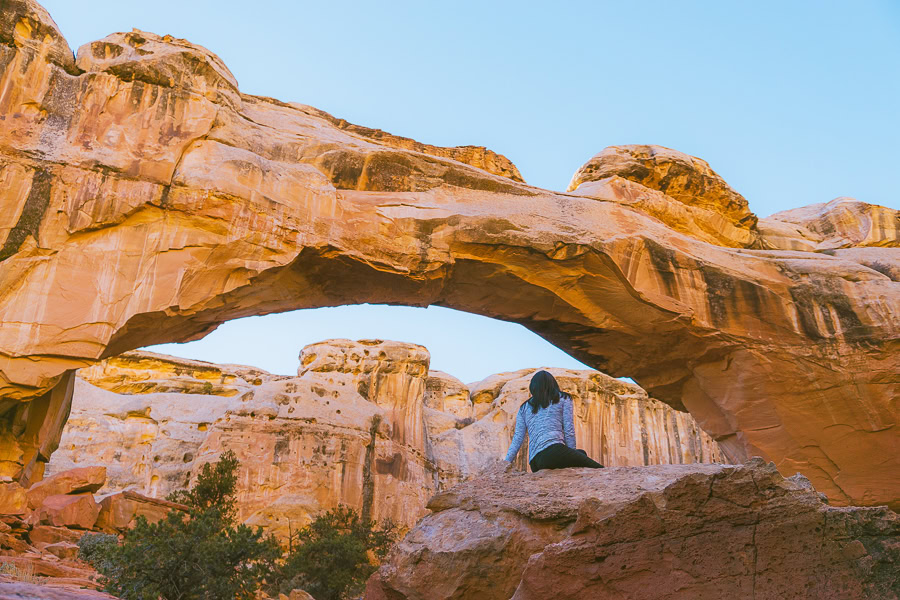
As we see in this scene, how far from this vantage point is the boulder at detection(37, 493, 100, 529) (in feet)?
37.8

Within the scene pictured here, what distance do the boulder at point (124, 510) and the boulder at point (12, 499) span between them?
216 centimetres

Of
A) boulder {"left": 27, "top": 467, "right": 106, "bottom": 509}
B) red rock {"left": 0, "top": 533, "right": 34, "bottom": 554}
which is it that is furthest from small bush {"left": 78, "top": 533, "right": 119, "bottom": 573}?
boulder {"left": 27, "top": 467, "right": 106, "bottom": 509}

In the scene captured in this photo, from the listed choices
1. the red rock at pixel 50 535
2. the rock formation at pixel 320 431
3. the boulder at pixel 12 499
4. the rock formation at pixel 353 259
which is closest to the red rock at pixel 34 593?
the rock formation at pixel 353 259

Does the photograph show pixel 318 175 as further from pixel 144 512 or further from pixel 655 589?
pixel 655 589

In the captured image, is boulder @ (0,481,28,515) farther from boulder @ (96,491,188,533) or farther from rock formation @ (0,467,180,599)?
boulder @ (96,491,188,533)

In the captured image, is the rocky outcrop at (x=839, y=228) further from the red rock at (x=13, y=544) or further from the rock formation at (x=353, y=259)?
the red rock at (x=13, y=544)

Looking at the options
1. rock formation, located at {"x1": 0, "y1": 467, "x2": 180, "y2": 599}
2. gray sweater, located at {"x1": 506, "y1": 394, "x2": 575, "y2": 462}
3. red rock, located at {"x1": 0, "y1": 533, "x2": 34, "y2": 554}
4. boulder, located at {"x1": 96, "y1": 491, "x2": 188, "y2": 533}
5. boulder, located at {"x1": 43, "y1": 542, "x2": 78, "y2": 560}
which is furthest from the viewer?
boulder, located at {"x1": 96, "y1": 491, "x2": 188, "y2": 533}

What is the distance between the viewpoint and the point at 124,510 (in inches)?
507

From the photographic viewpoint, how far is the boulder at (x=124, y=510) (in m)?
12.6

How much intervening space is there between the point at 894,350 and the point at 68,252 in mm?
13502

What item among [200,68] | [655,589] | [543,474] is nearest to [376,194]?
[200,68]

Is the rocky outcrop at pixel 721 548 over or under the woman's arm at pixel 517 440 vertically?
under

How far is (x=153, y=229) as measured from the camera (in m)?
10.7

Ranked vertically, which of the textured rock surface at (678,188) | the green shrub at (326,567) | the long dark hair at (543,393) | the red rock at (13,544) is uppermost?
the textured rock surface at (678,188)
